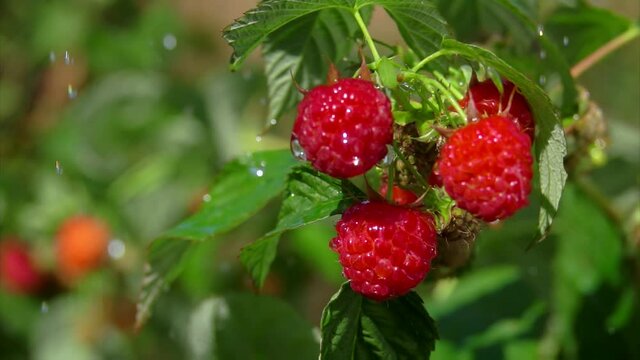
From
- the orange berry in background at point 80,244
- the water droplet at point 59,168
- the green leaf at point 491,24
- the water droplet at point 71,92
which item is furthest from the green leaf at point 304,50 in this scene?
the water droplet at point 71,92

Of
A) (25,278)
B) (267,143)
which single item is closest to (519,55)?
(267,143)

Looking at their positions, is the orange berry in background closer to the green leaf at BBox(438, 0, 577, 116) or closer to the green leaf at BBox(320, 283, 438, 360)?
the green leaf at BBox(438, 0, 577, 116)

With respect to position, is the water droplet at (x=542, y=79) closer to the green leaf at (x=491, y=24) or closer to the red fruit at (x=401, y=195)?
the green leaf at (x=491, y=24)

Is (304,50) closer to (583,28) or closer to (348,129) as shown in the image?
(348,129)

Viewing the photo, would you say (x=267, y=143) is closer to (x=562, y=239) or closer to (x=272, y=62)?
(x=562, y=239)

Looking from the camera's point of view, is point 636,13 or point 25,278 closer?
point 25,278
